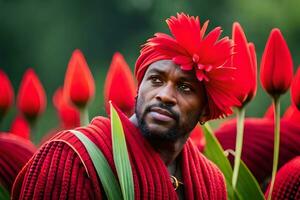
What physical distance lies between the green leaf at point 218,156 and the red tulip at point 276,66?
0.16 m

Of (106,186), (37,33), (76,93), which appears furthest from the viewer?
(37,33)

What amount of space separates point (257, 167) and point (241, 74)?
0.37 m

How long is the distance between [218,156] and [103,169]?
0.43 m

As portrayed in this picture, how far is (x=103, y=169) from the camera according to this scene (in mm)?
2297

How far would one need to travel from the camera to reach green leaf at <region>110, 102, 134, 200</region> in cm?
227

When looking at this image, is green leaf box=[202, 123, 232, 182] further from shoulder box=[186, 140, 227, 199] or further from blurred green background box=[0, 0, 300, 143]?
blurred green background box=[0, 0, 300, 143]

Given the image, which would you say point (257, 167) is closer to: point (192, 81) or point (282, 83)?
point (282, 83)

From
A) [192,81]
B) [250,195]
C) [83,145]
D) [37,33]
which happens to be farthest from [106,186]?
[37,33]

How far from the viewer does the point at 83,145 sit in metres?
2.31

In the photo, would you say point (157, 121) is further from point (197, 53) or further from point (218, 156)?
point (218, 156)

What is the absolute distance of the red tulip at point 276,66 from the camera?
8.66ft

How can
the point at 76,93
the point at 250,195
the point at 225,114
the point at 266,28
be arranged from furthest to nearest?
the point at 266,28 → the point at 76,93 → the point at 250,195 → the point at 225,114

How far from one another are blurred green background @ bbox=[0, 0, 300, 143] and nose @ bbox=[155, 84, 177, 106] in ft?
17.4

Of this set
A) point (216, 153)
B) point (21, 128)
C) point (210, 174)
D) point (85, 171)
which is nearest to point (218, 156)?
point (216, 153)
